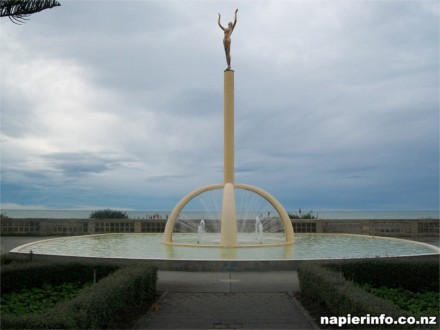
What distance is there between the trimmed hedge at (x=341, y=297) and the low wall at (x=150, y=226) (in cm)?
1536

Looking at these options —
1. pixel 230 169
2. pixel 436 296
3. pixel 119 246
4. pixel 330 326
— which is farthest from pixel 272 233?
pixel 330 326

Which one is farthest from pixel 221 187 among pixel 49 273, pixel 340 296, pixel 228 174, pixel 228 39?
pixel 340 296

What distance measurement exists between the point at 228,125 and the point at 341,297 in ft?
36.1

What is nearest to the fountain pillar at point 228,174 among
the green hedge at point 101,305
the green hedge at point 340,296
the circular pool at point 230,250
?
the circular pool at point 230,250

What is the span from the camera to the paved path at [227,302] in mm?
6847

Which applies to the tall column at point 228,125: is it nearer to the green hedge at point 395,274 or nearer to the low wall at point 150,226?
the low wall at point 150,226

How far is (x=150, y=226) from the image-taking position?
77.8 feet

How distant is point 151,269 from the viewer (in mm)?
8625

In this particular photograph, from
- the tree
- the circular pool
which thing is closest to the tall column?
the circular pool

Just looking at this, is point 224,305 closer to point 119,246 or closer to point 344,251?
point 344,251

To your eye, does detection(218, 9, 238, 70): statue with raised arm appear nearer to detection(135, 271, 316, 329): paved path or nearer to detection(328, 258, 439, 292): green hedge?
detection(135, 271, 316, 329): paved path

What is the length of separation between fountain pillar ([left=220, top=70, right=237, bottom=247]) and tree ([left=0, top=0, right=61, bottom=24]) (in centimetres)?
1024

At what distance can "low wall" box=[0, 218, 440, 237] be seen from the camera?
76.7ft

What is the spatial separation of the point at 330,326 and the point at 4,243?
16558 mm
